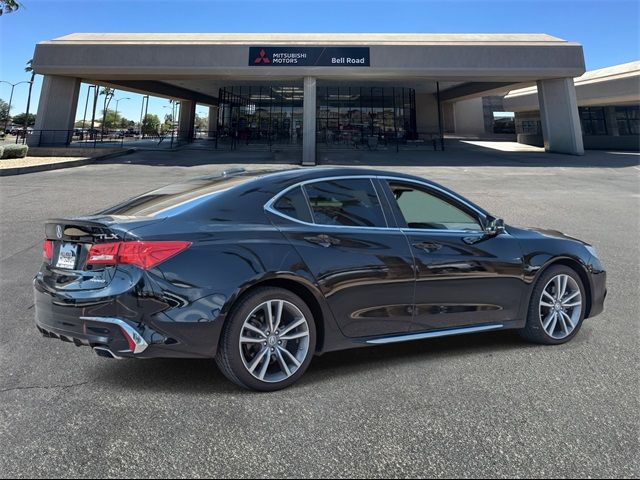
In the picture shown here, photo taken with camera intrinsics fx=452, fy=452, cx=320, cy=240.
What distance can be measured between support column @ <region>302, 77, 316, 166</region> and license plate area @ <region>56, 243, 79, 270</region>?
23.8 metres

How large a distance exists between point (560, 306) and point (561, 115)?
28.9m

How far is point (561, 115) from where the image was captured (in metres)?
28.5

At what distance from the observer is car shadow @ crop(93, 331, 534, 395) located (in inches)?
127

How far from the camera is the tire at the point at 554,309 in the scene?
4.00 metres

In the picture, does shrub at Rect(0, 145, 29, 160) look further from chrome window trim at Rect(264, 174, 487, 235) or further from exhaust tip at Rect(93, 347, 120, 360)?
chrome window trim at Rect(264, 174, 487, 235)

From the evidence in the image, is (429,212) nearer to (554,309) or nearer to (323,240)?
(554,309)

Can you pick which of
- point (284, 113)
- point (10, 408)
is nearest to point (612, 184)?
point (10, 408)

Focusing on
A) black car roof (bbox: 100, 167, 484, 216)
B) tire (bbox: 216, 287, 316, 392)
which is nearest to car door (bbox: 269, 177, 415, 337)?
black car roof (bbox: 100, 167, 484, 216)

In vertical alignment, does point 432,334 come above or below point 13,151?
below

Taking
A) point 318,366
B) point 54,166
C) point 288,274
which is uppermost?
point 288,274

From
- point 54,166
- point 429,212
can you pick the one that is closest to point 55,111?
point 54,166

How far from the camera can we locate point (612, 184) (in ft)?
57.3

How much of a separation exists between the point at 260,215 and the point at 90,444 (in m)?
1.72

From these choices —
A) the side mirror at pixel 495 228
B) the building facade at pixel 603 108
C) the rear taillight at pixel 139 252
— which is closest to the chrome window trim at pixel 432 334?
the side mirror at pixel 495 228
